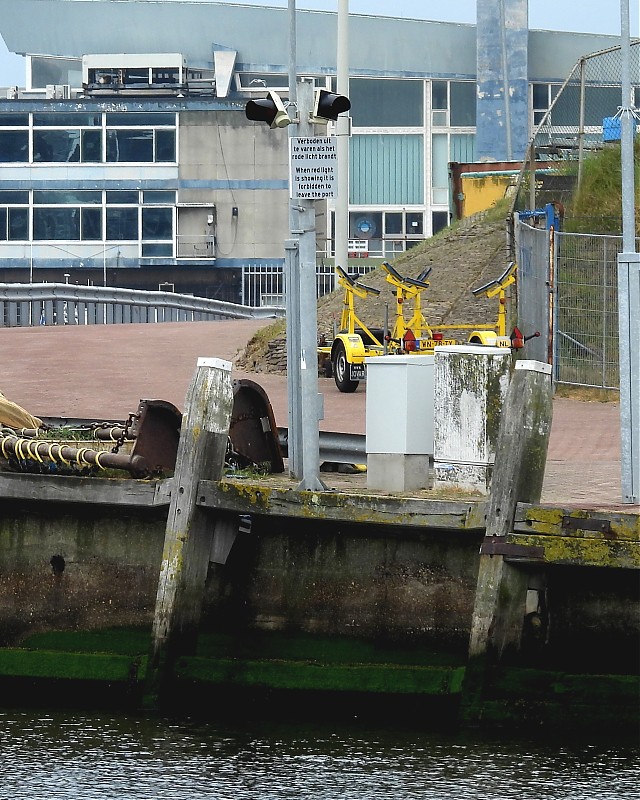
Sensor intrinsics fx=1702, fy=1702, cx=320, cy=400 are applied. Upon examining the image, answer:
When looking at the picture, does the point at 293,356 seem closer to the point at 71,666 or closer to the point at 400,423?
the point at 400,423

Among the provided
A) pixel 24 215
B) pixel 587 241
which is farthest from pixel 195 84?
pixel 587 241

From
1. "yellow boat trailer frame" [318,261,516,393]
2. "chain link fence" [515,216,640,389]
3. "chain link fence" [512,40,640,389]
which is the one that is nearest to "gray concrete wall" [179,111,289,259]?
"chain link fence" [512,40,640,389]

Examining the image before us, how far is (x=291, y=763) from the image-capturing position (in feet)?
33.3

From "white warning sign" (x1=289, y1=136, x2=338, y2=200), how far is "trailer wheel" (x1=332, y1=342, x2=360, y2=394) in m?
9.54

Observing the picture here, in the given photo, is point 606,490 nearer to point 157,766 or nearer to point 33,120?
point 157,766

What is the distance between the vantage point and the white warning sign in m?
12.2

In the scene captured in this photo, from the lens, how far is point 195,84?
220 ft

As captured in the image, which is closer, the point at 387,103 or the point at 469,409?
the point at 469,409

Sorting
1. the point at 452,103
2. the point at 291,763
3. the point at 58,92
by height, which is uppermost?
the point at 452,103

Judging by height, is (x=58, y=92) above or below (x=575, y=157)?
above

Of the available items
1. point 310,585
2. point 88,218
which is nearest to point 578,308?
point 310,585

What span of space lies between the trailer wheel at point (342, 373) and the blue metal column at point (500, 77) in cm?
4809

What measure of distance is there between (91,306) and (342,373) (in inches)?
693

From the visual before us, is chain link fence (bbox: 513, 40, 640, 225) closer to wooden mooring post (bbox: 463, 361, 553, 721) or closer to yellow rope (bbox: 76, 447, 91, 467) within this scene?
yellow rope (bbox: 76, 447, 91, 467)
